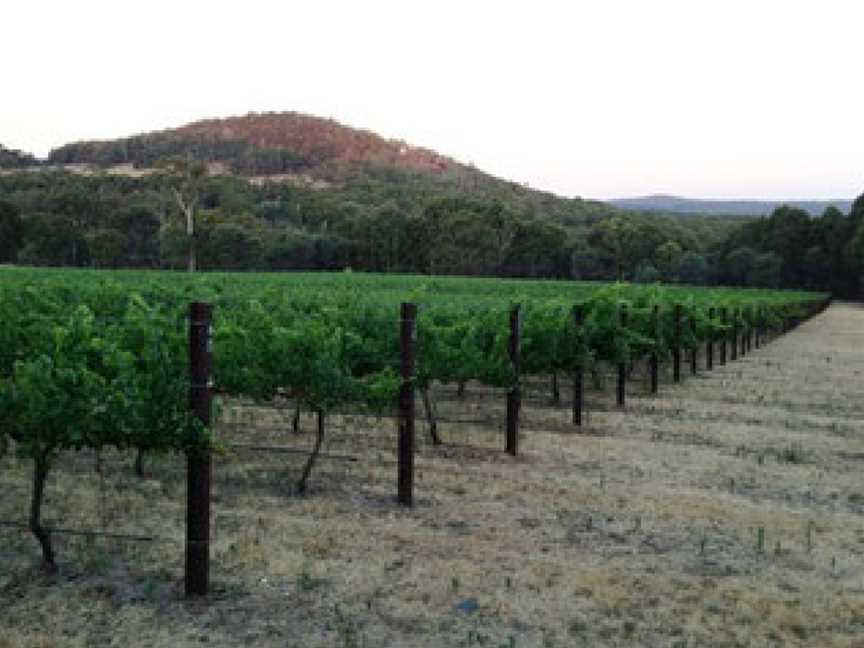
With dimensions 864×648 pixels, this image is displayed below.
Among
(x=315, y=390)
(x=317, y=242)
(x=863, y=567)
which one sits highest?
(x=317, y=242)

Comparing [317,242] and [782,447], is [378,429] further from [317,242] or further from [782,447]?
[317,242]

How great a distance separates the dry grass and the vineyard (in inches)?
3.9

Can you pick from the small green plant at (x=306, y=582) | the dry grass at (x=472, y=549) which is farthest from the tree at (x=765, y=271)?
the small green plant at (x=306, y=582)

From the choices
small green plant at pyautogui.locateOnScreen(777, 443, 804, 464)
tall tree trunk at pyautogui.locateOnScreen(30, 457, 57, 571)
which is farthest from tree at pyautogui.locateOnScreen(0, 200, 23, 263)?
tall tree trunk at pyautogui.locateOnScreen(30, 457, 57, 571)

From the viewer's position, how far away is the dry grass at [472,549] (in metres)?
5.89

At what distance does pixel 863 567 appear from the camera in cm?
754

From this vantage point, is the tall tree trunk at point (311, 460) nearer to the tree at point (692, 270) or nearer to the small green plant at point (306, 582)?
the small green plant at point (306, 582)

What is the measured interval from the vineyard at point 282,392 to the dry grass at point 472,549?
3.9 inches

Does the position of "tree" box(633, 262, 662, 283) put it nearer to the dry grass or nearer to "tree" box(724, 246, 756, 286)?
"tree" box(724, 246, 756, 286)

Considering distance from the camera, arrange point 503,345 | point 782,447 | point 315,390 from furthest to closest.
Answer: point 782,447
point 503,345
point 315,390

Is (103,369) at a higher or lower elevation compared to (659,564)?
higher

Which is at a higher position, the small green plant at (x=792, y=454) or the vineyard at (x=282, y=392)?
the vineyard at (x=282, y=392)

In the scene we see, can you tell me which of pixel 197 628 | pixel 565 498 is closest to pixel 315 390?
pixel 565 498

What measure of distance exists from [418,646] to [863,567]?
412 centimetres
